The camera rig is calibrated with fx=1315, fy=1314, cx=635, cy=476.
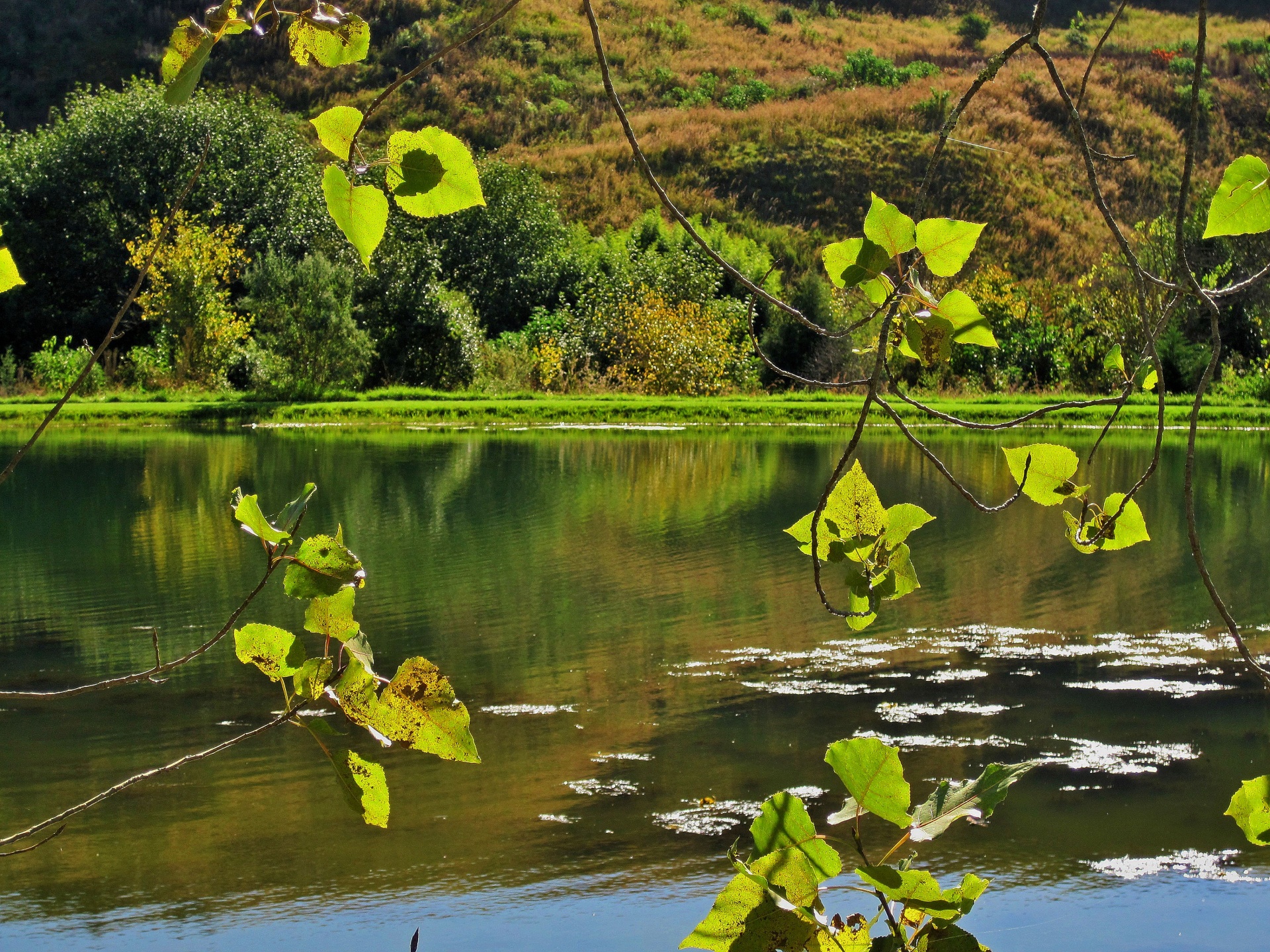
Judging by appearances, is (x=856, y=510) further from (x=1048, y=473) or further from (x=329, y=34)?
(x=329, y=34)

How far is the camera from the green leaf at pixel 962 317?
2.70ft

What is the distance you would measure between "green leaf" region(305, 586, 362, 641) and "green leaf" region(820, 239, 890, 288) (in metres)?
0.43

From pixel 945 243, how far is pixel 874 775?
390 millimetres

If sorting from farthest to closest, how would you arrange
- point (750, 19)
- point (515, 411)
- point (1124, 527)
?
point (750, 19) < point (515, 411) < point (1124, 527)

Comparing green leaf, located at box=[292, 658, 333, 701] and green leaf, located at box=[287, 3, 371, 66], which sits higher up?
green leaf, located at box=[287, 3, 371, 66]

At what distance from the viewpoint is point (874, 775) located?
95 centimetres

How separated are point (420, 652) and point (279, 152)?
2446 cm

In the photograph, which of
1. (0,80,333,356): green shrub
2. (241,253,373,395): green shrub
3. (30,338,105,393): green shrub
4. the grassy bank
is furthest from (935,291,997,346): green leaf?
(0,80,333,356): green shrub

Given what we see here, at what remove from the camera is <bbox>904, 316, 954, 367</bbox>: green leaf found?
0.83 m

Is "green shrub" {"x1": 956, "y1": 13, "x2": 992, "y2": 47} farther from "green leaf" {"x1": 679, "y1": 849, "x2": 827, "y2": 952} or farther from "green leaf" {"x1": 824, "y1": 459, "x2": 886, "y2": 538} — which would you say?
"green leaf" {"x1": 679, "y1": 849, "x2": 827, "y2": 952}

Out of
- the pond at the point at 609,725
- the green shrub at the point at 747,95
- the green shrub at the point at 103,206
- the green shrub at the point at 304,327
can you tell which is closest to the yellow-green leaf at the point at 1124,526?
the pond at the point at 609,725

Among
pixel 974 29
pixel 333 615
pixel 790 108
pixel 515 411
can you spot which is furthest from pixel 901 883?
pixel 974 29

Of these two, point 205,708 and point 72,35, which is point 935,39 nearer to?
point 72,35

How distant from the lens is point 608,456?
16016 mm
